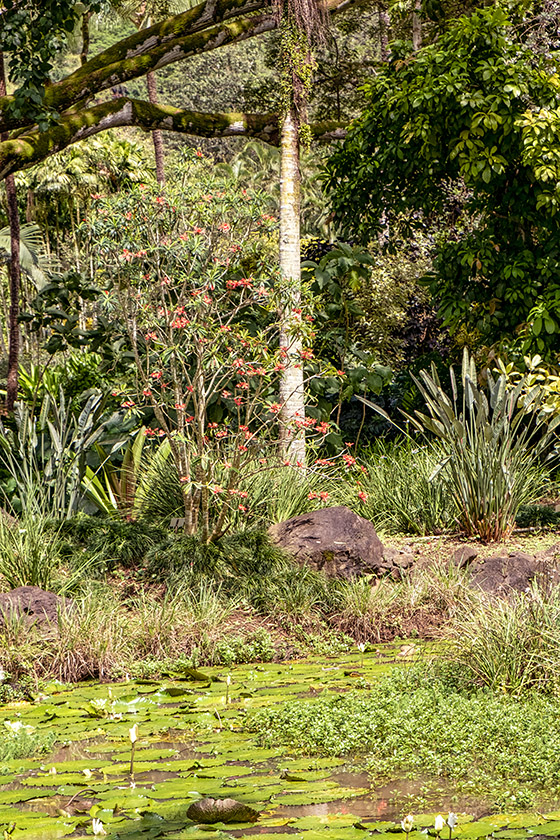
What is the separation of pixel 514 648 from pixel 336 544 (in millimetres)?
2431

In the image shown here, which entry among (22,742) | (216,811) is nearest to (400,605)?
(22,742)

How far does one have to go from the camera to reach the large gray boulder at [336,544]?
22.2 feet

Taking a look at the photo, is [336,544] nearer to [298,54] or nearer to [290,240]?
[290,240]

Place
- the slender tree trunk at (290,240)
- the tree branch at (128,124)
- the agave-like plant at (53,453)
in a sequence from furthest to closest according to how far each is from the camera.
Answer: the tree branch at (128,124) → the slender tree trunk at (290,240) → the agave-like plant at (53,453)

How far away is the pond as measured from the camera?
298cm

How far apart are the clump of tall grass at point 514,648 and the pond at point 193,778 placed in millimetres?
624

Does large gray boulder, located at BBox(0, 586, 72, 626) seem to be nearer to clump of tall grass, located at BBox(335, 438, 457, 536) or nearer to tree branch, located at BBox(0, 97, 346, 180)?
clump of tall grass, located at BBox(335, 438, 457, 536)

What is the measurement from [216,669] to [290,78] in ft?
20.8

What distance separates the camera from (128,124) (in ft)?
34.9

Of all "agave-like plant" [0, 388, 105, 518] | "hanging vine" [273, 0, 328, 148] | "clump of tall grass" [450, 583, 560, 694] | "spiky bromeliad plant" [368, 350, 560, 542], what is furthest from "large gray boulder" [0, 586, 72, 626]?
"hanging vine" [273, 0, 328, 148]

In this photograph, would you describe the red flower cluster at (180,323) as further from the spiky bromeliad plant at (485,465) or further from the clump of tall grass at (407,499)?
the spiky bromeliad plant at (485,465)

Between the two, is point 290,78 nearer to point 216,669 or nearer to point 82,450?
point 82,450

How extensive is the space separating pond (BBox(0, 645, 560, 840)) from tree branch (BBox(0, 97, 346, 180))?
5998 mm

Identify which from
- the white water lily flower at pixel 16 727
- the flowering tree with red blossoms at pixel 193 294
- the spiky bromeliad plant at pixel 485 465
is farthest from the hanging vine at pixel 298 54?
the white water lily flower at pixel 16 727
